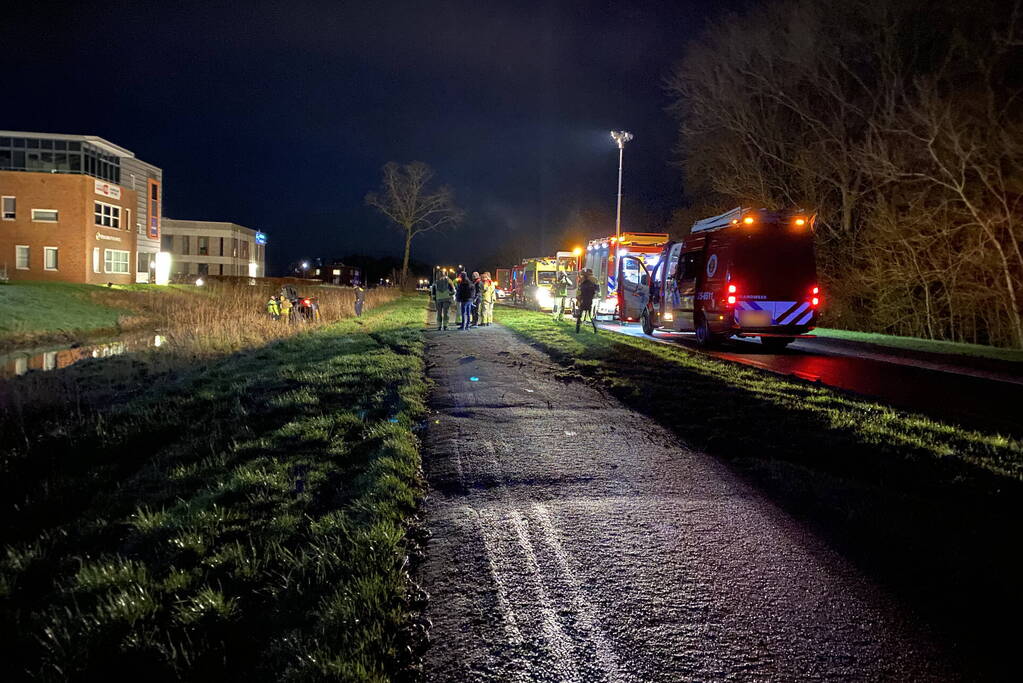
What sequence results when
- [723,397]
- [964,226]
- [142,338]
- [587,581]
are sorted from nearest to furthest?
[587,581] < [723,397] < [964,226] < [142,338]

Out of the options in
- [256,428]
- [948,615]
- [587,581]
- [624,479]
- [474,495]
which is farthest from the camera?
[256,428]

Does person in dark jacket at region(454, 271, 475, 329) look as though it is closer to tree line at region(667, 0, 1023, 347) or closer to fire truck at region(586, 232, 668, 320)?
fire truck at region(586, 232, 668, 320)

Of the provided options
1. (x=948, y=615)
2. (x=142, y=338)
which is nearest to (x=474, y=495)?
(x=948, y=615)

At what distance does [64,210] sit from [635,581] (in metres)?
53.2

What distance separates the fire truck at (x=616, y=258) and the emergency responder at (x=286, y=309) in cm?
1085

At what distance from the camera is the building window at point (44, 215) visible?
4428 cm

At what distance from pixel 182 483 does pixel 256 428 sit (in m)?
1.76

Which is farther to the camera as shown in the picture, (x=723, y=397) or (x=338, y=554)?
(x=723, y=397)

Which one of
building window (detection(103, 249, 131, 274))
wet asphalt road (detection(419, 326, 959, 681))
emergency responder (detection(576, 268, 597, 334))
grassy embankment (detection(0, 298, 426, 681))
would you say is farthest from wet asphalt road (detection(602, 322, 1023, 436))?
building window (detection(103, 249, 131, 274))

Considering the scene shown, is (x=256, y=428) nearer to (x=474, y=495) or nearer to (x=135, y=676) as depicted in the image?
(x=474, y=495)

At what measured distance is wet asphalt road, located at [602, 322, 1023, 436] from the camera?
26.4 feet

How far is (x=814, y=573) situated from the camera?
3604 millimetres

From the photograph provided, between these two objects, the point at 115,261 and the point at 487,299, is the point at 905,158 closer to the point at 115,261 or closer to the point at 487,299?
the point at 487,299

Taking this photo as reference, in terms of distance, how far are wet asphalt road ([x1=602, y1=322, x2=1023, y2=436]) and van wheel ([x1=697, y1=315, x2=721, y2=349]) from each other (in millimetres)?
241
